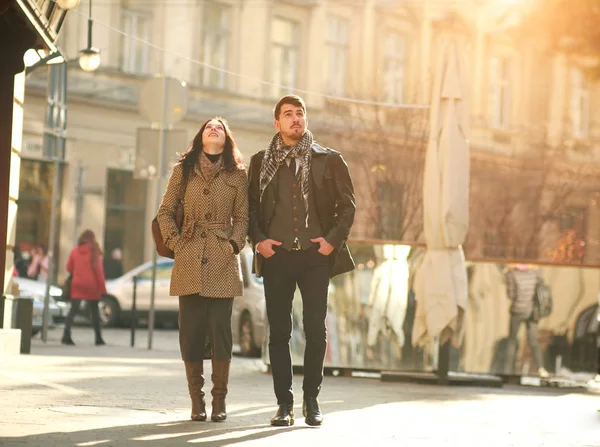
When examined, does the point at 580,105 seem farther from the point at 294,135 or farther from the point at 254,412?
the point at 294,135

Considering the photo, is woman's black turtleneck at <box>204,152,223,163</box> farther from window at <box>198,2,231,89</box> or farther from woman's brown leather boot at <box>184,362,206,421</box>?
window at <box>198,2,231,89</box>

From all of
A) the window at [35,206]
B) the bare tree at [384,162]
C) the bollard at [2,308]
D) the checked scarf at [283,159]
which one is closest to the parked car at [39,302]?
the bollard at [2,308]

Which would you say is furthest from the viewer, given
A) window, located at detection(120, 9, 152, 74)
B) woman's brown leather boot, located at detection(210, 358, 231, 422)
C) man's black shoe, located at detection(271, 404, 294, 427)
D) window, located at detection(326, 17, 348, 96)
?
window, located at detection(326, 17, 348, 96)

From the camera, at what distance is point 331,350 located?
14.2 m

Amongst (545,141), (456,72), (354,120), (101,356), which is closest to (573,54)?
(456,72)

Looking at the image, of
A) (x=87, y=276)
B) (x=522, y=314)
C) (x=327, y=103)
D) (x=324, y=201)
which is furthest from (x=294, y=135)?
(x=327, y=103)

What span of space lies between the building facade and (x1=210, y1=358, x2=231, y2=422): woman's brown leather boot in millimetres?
18025

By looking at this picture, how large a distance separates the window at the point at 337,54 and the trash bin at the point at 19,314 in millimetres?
22422

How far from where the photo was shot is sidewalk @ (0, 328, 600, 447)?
296 inches

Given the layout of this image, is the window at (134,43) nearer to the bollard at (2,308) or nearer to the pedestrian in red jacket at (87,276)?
the pedestrian in red jacket at (87,276)

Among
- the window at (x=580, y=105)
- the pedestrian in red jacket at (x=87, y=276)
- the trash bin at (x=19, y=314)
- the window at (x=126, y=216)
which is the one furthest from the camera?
the window at (x=580, y=105)

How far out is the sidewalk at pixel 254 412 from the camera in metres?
7.52

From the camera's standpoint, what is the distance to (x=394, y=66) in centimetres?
3909

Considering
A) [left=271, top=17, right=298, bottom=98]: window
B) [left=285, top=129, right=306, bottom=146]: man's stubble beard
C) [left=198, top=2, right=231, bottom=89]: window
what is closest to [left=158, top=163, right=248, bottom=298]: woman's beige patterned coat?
[left=285, top=129, right=306, bottom=146]: man's stubble beard
